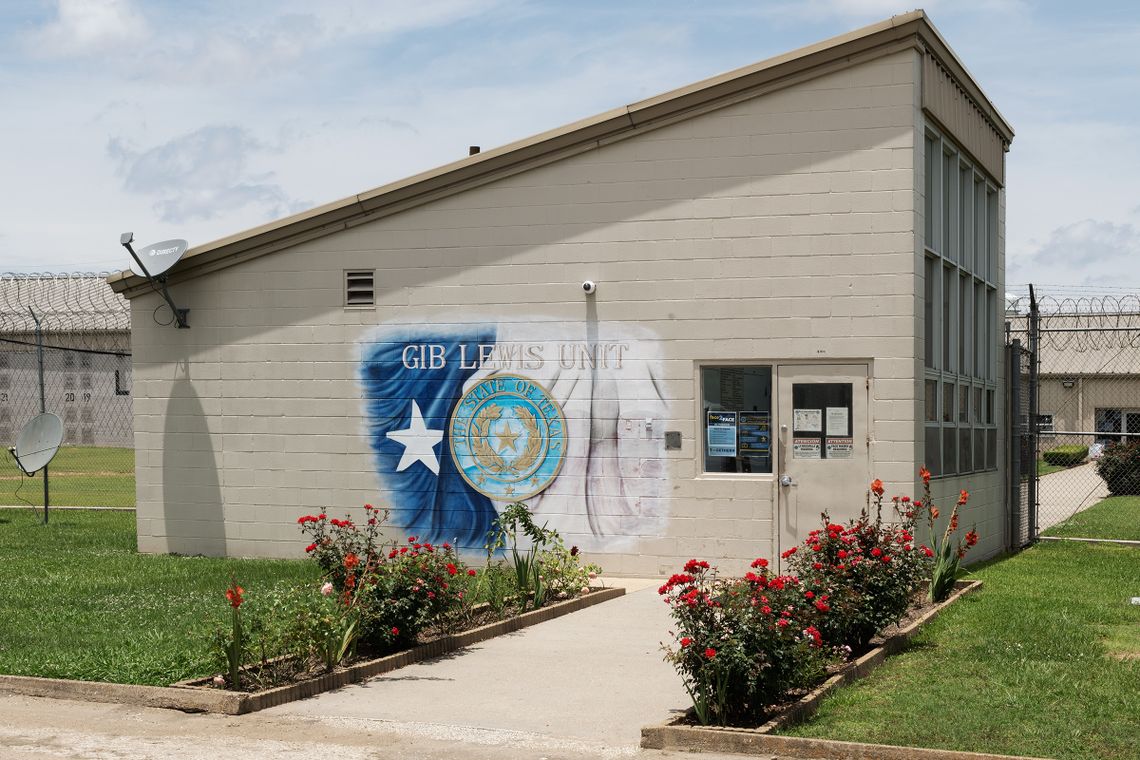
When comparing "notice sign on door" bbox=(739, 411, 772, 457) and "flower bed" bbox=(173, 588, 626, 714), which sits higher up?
"notice sign on door" bbox=(739, 411, 772, 457)

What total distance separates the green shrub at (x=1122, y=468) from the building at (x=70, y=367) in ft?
96.2

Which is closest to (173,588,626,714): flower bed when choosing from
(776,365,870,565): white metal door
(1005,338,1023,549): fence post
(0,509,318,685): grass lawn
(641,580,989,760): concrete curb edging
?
(0,509,318,685): grass lawn

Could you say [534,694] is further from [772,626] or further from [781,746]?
[781,746]

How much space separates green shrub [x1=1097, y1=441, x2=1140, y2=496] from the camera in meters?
30.7

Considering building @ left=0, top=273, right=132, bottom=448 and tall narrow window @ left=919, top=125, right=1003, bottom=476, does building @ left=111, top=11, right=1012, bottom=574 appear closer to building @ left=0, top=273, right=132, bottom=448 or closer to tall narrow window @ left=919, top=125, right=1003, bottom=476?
tall narrow window @ left=919, top=125, right=1003, bottom=476

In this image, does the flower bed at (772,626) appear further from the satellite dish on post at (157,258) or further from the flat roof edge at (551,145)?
the satellite dish on post at (157,258)

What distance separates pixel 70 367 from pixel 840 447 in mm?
38647

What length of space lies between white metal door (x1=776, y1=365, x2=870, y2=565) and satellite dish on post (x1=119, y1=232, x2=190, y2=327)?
7.45m

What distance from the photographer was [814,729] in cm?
782

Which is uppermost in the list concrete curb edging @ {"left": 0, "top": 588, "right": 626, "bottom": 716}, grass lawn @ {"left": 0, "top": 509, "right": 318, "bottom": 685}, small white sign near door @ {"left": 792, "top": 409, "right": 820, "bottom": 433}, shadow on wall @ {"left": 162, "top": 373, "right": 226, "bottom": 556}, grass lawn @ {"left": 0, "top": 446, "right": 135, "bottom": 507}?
small white sign near door @ {"left": 792, "top": 409, "right": 820, "bottom": 433}

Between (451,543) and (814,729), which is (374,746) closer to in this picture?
(814,729)

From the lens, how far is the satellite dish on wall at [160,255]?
16703 mm

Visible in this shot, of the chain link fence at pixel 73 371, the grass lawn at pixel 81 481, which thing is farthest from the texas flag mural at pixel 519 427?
the chain link fence at pixel 73 371

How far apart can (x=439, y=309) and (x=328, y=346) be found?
151cm
